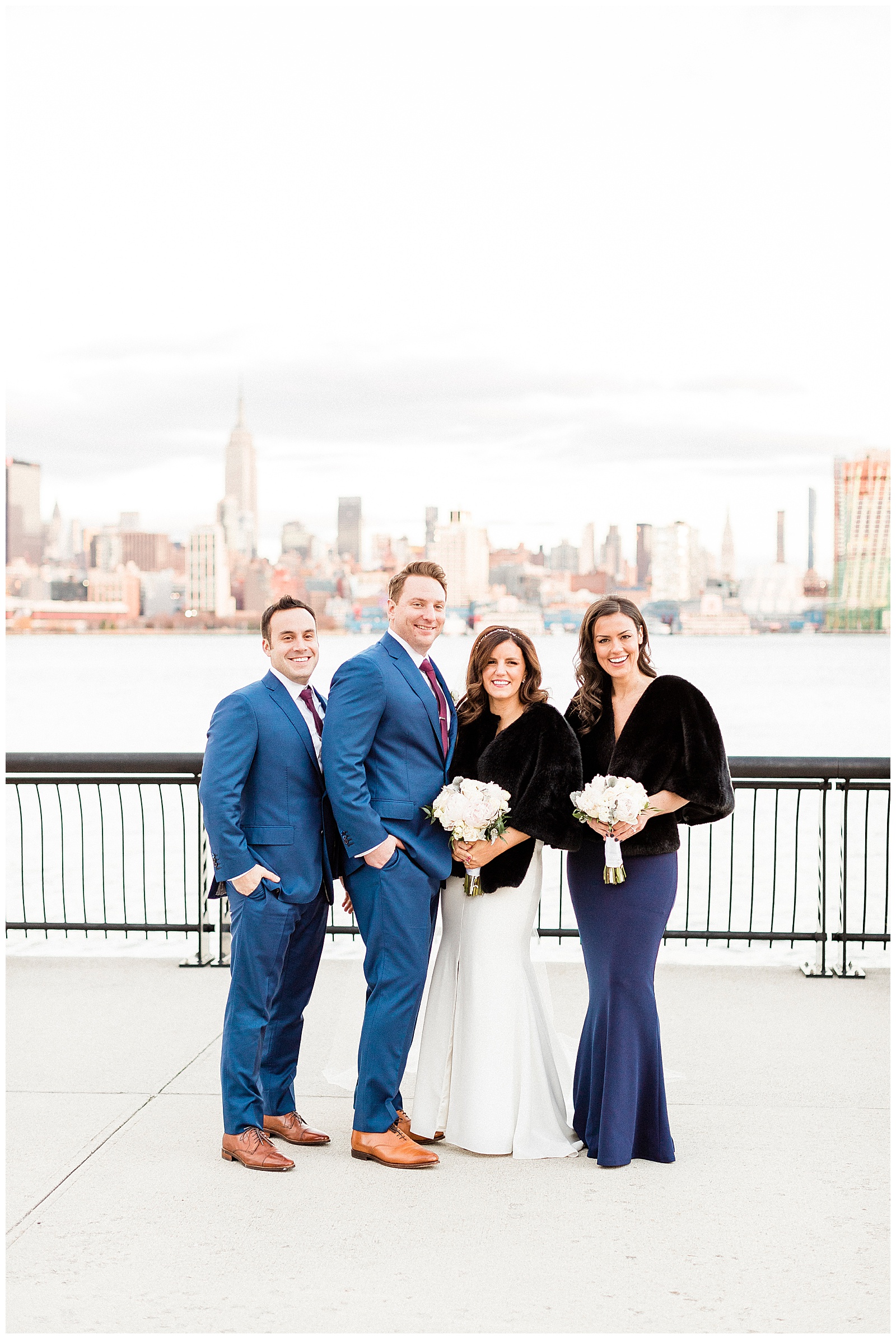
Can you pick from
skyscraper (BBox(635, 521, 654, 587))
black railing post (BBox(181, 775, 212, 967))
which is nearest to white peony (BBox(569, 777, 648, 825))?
black railing post (BBox(181, 775, 212, 967))

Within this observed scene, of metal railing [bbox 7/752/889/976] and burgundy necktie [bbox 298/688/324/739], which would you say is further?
metal railing [bbox 7/752/889/976]

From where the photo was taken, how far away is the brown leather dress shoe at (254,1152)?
4512mm

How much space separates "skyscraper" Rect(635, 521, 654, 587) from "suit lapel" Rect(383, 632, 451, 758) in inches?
2267

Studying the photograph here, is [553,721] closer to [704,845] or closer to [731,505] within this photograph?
[704,845]

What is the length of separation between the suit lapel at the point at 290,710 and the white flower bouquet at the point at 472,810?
54cm

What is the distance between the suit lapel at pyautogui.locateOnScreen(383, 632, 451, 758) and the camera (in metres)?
4.64

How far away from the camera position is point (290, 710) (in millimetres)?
4652

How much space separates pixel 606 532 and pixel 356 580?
15460mm

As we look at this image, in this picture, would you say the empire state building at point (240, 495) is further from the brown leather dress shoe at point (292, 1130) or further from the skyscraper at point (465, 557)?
the brown leather dress shoe at point (292, 1130)

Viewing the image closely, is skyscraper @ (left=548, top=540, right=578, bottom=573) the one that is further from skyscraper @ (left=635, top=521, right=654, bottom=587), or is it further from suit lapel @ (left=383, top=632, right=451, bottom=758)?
suit lapel @ (left=383, top=632, right=451, bottom=758)

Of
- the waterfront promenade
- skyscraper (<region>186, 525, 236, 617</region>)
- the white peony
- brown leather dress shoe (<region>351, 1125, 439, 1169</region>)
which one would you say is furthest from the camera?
skyscraper (<region>186, 525, 236, 617</region>)

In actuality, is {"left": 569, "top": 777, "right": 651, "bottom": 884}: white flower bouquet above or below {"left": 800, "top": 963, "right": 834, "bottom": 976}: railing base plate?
above

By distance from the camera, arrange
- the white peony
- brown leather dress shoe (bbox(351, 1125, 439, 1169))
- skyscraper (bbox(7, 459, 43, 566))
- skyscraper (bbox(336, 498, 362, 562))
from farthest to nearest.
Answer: skyscraper (bbox(336, 498, 362, 562))
skyscraper (bbox(7, 459, 43, 566))
brown leather dress shoe (bbox(351, 1125, 439, 1169))
the white peony

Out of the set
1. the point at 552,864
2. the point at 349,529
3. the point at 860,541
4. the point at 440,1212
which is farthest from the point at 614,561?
the point at 440,1212
